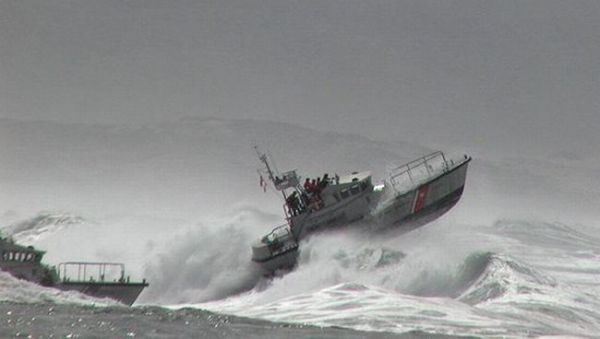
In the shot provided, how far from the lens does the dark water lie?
133ft

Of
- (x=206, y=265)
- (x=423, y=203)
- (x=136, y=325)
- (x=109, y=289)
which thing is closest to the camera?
(x=136, y=325)

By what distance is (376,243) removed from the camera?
217ft

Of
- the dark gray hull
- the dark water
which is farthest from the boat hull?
the dark water

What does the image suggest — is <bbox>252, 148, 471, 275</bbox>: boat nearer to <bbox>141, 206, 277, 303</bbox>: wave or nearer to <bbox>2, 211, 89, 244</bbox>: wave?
<bbox>141, 206, 277, 303</bbox>: wave

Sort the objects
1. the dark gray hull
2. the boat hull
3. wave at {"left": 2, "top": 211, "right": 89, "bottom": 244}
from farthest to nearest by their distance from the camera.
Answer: wave at {"left": 2, "top": 211, "right": 89, "bottom": 244} → the boat hull → the dark gray hull

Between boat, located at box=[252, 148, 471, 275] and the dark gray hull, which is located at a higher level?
boat, located at box=[252, 148, 471, 275]

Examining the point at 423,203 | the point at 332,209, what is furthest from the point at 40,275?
the point at 423,203

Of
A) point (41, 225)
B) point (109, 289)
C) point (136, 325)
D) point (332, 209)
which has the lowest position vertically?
point (136, 325)

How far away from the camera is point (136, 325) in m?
43.2

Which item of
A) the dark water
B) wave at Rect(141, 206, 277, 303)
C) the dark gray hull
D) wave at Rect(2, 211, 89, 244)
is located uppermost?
wave at Rect(2, 211, 89, 244)

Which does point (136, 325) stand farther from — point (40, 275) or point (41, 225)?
point (41, 225)

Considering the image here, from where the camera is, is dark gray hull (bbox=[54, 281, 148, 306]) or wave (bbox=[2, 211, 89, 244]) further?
wave (bbox=[2, 211, 89, 244])

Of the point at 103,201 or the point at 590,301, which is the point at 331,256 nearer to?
the point at 590,301

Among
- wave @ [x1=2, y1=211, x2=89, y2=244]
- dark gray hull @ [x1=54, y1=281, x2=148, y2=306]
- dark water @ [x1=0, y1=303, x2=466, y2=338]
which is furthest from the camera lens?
wave @ [x1=2, y1=211, x2=89, y2=244]
